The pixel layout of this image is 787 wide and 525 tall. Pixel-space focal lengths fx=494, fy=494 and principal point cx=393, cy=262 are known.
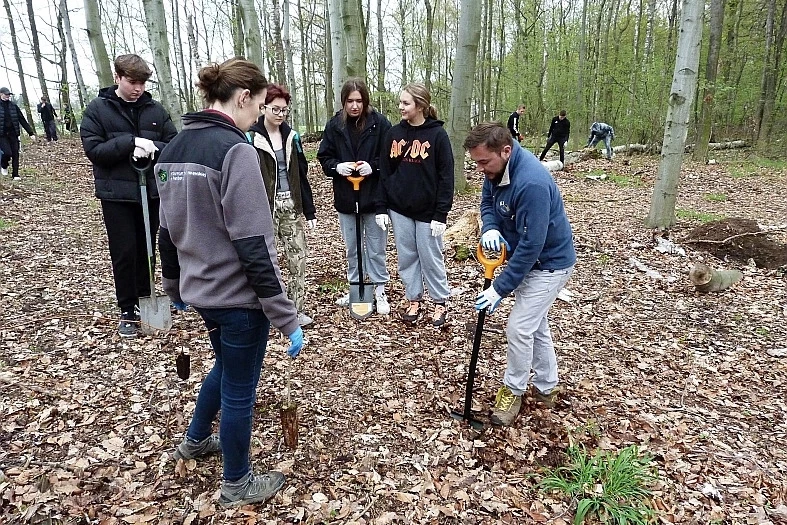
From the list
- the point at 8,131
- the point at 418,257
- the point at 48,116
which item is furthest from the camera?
the point at 48,116

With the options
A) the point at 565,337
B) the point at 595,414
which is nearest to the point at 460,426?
the point at 595,414

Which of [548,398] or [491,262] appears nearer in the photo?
[491,262]

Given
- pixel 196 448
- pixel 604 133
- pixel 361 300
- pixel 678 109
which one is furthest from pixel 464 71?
pixel 604 133

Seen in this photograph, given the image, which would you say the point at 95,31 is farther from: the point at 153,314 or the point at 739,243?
the point at 739,243

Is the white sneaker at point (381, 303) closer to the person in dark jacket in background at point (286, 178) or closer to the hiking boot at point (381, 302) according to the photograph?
the hiking boot at point (381, 302)

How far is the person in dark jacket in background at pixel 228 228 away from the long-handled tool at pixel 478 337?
4.52 feet

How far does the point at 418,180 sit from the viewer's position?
424 cm

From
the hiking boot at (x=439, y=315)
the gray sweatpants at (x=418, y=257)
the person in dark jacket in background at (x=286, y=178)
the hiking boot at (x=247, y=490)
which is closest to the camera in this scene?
the hiking boot at (x=247, y=490)

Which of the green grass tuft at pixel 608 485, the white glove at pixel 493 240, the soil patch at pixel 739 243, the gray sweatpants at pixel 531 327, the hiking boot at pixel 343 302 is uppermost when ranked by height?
the white glove at pixel 493 240

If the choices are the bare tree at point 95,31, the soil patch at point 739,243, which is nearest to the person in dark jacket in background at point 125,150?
the bare tree at point 95,31

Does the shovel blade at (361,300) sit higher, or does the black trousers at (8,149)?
the black trousers at (8,149)

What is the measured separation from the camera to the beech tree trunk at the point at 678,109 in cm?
651

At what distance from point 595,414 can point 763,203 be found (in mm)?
8625

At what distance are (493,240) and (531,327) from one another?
601mm
